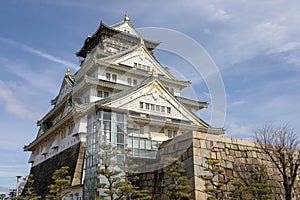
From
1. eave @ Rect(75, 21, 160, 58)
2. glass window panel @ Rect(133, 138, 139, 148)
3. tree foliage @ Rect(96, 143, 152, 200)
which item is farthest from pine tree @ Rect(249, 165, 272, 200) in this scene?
eave @ Rect(75, 21, 160, 58)

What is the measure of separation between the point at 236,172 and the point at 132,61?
17611 millimetres

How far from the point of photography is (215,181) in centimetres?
1331

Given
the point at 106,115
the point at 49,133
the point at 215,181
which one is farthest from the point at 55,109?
the point at 215,181

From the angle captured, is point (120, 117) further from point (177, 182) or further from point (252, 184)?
point (252, 184)

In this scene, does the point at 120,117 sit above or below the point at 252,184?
above

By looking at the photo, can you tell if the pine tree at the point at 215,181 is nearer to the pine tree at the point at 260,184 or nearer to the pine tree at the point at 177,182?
the pine tree at the point at 177,182

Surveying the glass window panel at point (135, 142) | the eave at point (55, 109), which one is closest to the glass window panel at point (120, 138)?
the glass window panel at point (135, 142)

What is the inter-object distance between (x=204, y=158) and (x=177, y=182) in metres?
1.70

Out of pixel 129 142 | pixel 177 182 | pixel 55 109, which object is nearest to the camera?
pixel 177 182

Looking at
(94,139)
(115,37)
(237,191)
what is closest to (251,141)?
(237,191)

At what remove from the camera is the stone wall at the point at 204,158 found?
13430 mm

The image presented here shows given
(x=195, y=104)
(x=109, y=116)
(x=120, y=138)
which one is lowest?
(x=120, y=138)

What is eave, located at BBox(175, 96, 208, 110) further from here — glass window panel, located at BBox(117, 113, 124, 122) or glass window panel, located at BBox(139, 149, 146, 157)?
glass window panel, located at BBox(139, 149, 146, 157)

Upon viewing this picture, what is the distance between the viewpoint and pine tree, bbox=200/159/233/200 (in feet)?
40.2
